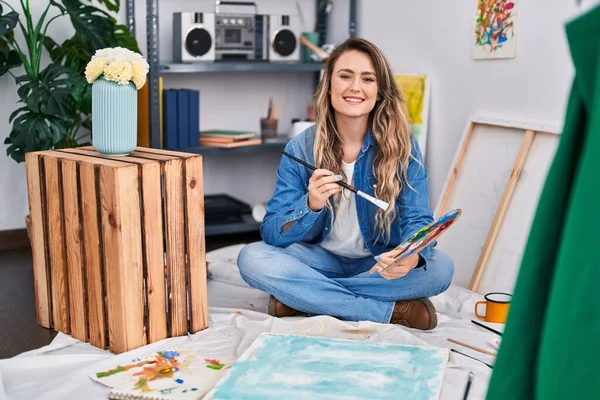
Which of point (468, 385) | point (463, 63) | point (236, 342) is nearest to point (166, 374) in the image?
point (236, 342)

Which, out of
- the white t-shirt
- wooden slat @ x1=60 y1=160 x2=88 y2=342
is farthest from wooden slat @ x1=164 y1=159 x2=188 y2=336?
the white t-shirt

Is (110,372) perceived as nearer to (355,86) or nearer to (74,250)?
(74,250)

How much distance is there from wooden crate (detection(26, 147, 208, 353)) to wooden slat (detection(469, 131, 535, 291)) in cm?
101

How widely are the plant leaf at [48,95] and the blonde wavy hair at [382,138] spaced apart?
1.14 metres

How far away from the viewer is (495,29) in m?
2.80

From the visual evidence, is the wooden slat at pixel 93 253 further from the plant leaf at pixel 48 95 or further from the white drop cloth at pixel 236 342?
the plant leaf at pixel 48 95

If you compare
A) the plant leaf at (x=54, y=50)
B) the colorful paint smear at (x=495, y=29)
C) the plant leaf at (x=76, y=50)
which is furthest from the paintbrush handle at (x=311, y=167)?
the plant leaf at (x=54, y=50)

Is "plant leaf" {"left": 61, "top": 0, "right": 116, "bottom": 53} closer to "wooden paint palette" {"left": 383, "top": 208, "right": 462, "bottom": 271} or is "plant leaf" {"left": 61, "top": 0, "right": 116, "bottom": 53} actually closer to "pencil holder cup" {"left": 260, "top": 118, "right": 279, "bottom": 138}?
"pencil holder cup" {"left": 260, "top": 118, "right": 279, "bottom": 138}

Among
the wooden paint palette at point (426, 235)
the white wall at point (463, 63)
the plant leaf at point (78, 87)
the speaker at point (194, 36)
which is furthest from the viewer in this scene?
the speaker at point (194, 36)

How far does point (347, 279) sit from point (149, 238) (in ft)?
2.08

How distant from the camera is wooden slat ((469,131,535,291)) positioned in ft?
8.68

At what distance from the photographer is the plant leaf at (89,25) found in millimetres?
3047

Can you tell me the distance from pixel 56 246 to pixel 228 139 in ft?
4.74

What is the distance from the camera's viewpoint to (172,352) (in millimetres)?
2002
